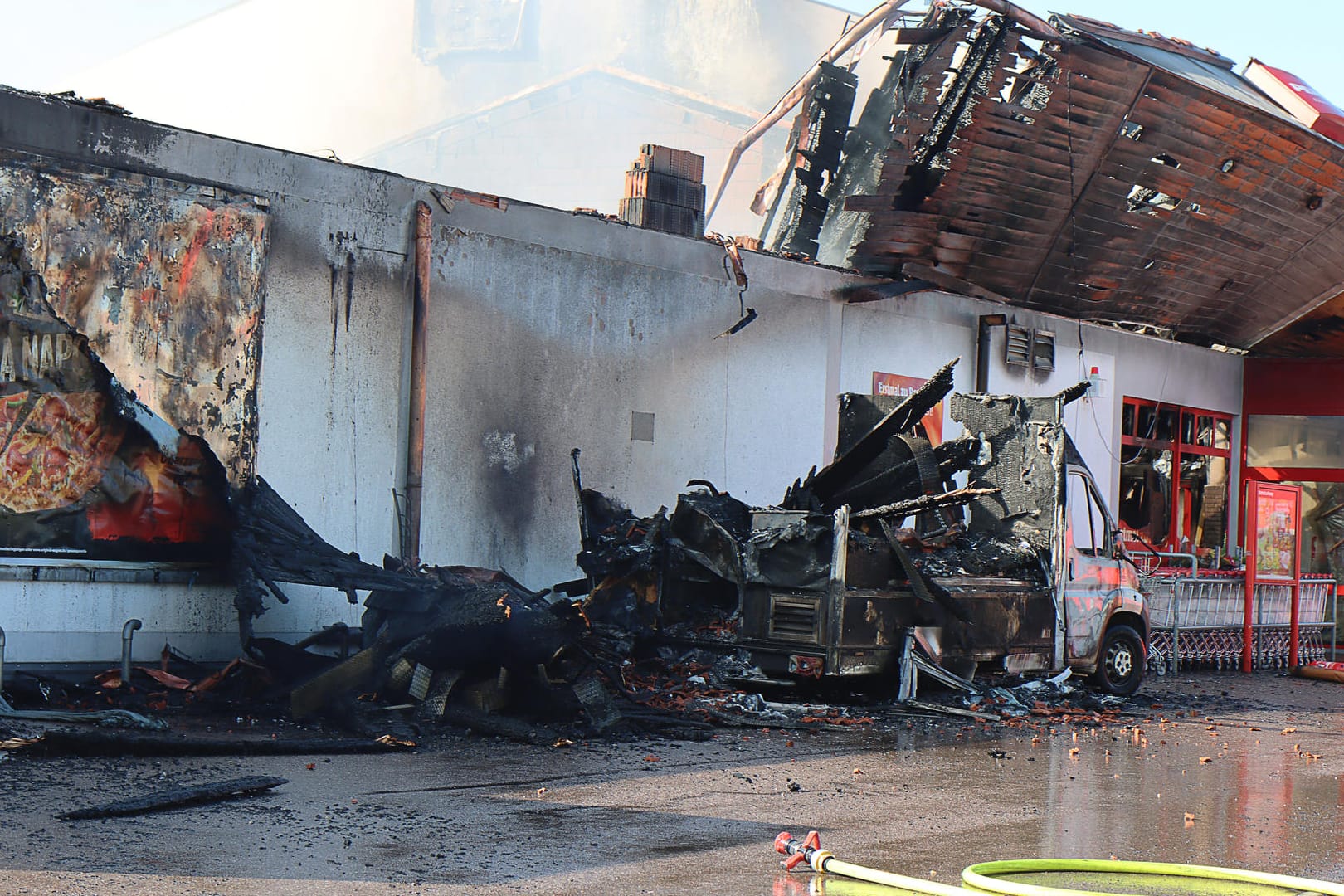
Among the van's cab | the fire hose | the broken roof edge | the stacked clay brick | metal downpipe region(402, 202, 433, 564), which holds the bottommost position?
the fire hose

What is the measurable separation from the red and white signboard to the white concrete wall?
26.1 feet

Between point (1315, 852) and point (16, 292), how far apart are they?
9.96m

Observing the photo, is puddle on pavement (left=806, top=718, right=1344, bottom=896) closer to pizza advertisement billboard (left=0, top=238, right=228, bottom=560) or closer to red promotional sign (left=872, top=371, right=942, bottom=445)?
pizza advertisement billboard (left=0, top=238, right=228, bottom=560)

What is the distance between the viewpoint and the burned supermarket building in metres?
11.8

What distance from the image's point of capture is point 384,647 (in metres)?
10.9

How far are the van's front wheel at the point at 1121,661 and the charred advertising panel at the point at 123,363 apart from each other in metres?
8.72

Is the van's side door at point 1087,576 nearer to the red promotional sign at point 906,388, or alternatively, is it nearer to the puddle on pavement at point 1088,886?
the red promotional sign at point 906,388

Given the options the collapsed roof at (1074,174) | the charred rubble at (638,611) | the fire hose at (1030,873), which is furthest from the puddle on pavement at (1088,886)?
the collapsed roof at (1074,174)

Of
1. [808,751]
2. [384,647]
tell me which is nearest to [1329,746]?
[808,751]

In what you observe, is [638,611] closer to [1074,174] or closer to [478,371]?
[478,371]

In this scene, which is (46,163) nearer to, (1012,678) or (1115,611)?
(1012,678)

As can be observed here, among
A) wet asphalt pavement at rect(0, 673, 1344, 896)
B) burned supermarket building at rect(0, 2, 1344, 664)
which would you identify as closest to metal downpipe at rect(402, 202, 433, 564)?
burned supermarket building at rect(0, 2, 1344, 664)

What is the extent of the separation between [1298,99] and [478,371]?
14.6m

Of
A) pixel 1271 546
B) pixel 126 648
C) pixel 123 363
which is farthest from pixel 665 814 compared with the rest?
pixel 1271 546
